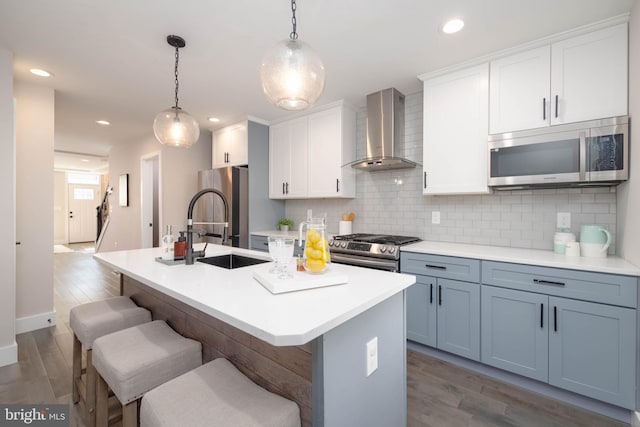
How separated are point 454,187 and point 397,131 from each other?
872mm

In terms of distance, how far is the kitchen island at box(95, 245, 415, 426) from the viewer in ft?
2.98

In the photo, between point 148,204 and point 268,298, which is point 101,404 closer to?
point 268,298

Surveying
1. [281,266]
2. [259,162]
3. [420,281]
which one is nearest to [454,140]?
[420,281]

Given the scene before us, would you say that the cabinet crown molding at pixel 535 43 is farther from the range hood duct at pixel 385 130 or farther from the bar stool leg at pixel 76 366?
the bar stool leg at pixel 76 366

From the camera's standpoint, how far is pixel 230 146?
171 inches

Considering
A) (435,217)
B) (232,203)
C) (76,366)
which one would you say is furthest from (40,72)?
(435,217)

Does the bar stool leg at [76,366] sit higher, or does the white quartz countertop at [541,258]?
the white quartz countertop at [541,258]

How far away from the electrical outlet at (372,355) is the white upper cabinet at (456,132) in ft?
6.23

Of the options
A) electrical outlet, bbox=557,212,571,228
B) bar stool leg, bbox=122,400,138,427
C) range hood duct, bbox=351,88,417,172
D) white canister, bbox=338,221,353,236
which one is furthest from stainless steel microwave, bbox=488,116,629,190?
bar stool leg, bbox=122,400,138,427

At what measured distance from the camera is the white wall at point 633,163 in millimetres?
1756

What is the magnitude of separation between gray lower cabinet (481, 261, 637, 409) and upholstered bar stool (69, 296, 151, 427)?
2.39 meters

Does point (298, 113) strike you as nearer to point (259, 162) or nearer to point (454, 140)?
point (259, 162)

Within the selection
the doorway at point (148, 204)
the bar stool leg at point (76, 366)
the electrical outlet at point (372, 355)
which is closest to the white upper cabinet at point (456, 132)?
the electrical outlet at point (372, 355)

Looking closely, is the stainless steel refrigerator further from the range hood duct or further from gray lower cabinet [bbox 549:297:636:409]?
gray lower cabinet [bbox 549:297:636:409]
